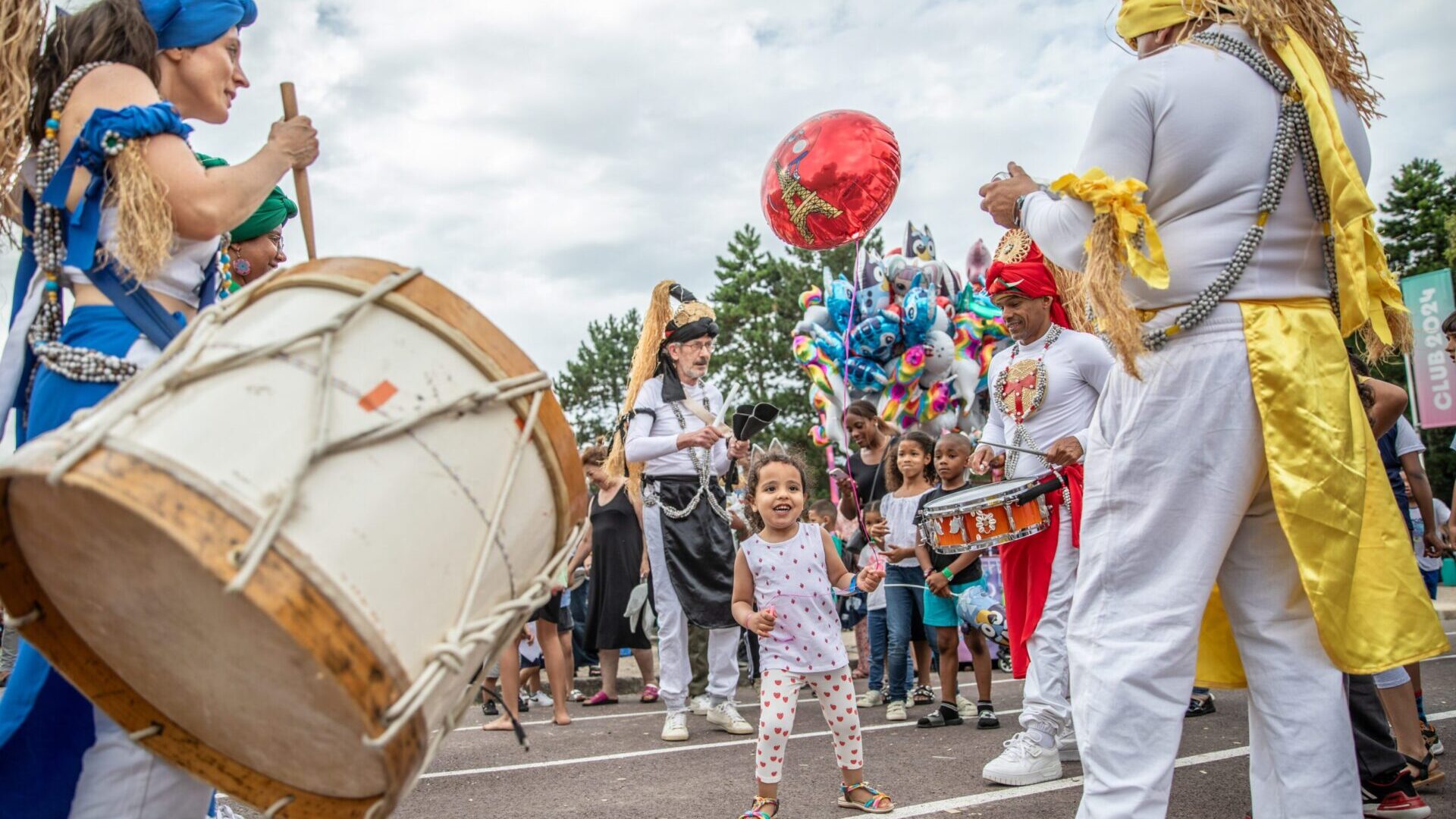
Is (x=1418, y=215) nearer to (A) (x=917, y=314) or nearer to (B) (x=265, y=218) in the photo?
(A) (x=917, y=314)

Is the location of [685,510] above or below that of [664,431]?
below

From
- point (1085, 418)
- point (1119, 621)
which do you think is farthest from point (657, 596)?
point (1119, 621)

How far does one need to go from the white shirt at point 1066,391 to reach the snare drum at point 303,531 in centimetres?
309

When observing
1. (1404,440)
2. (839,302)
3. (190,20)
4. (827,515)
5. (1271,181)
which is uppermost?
(839,302)

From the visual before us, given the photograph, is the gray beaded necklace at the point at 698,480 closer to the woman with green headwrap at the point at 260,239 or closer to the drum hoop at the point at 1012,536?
the drum hoop at the point at 1012,536

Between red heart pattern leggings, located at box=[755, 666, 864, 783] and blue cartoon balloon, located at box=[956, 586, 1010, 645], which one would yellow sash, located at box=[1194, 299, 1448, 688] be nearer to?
red heart pattern leggings, located at box=[755, 666, 864, 783]

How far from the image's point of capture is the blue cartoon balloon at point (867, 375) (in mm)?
13352

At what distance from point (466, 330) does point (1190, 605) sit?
1.70 meters

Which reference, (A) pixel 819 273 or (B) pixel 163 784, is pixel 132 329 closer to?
(B) pixel 163 784

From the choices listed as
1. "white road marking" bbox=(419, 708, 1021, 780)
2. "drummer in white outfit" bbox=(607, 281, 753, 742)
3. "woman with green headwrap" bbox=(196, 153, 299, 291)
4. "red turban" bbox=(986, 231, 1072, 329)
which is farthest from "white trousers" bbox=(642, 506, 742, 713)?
"woman with green headwrap" bbox=(196, 153, 299, 291)

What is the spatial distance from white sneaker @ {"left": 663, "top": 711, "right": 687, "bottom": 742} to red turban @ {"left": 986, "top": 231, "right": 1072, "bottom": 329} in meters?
2.86

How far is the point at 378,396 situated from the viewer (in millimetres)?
1722

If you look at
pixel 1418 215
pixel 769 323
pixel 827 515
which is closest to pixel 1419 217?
pixel 1418 215

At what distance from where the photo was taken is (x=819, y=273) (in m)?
37.5
